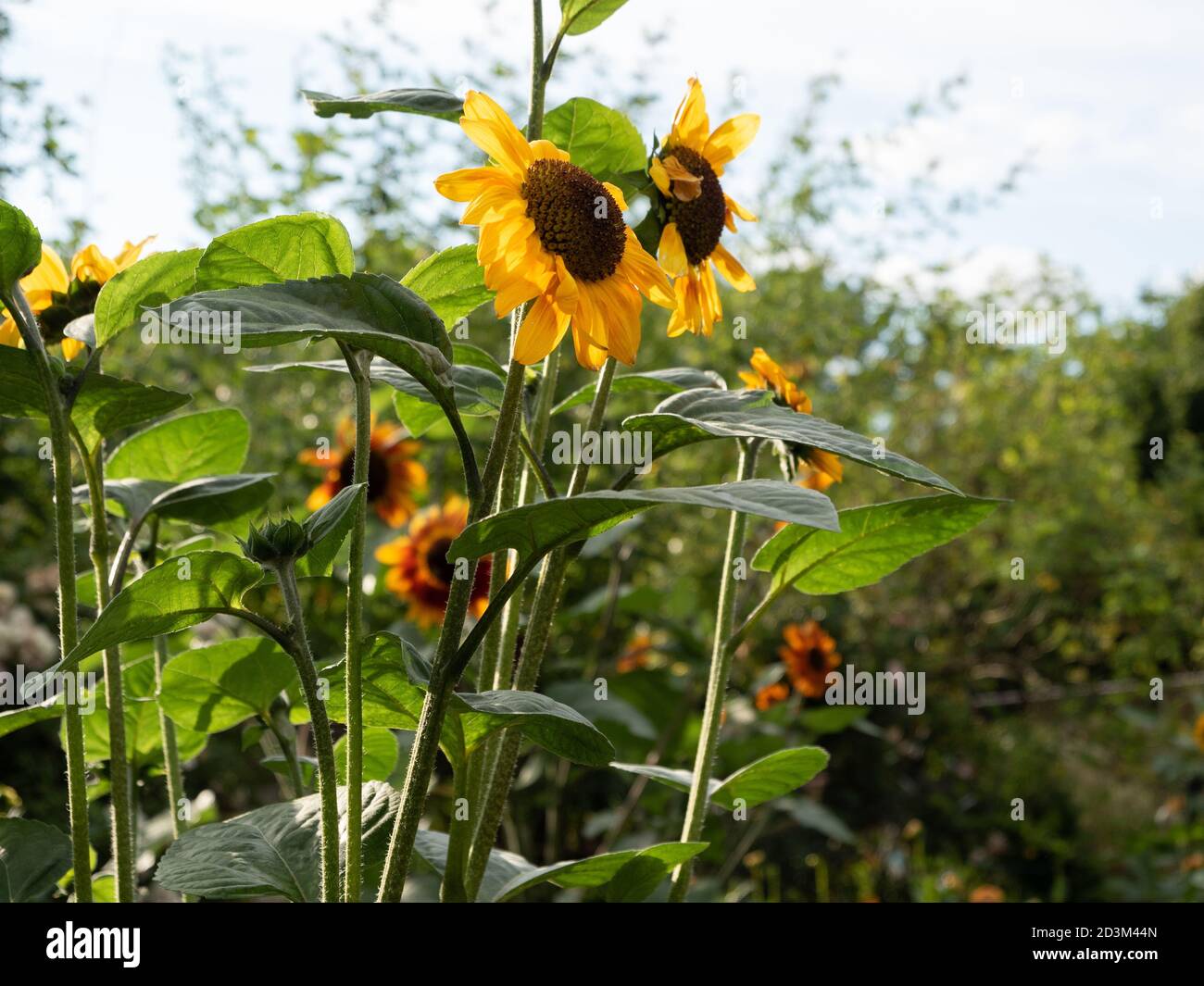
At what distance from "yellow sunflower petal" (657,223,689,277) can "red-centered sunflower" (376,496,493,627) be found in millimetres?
1194

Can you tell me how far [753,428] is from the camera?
2.12ft

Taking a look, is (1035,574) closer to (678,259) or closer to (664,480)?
(664,480)

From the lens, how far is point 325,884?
681mm

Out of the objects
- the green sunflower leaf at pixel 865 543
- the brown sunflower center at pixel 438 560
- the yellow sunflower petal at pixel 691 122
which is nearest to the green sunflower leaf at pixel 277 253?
the yellow sunflower petal at pixel 691 122

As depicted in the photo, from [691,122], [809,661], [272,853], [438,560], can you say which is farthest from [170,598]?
[809,661]

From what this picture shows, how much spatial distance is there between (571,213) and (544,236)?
22mm

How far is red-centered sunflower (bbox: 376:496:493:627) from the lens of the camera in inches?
78.4

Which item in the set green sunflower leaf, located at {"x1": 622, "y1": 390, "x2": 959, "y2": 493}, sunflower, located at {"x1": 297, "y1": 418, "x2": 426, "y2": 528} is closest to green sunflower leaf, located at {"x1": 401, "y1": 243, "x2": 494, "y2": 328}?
green sunflower leaf, located at {"x1": 622, "y1": 390, "x2": 959, "y2": 493}

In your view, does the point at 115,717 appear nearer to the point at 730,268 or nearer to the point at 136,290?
the point at 136,290

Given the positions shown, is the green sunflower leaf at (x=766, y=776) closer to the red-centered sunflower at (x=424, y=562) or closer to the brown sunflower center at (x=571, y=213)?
the brown sunflower center at (x=571, y=213)

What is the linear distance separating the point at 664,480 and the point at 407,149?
108 cm

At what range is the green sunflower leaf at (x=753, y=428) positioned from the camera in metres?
0.62

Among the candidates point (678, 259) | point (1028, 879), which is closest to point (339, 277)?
point (678, 259)

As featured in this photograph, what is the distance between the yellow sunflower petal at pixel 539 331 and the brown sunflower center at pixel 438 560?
1.28 metres
